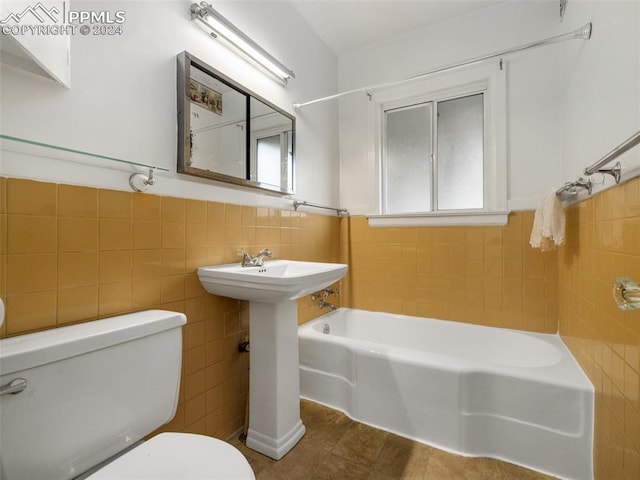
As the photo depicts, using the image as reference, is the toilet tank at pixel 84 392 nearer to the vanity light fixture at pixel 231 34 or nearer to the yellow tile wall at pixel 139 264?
the yellow tile wall at pixel 139 264

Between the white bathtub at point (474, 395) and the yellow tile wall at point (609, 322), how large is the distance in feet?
0.36

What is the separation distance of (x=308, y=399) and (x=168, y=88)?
75.1 inches

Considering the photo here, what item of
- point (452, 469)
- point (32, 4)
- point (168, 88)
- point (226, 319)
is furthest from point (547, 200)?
point (32, 4)

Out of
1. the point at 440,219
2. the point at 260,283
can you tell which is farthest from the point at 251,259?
the point at 440,219

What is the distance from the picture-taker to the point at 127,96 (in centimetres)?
115

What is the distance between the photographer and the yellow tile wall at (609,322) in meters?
0.89

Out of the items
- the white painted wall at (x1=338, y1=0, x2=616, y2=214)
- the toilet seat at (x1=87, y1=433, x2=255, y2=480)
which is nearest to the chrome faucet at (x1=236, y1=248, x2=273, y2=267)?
the toilet seat at (x1=87, y1=433, x2=255, y2=480)

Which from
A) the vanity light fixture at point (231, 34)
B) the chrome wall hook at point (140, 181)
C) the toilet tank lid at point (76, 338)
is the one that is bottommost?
the toilet tank lid at point (76, 338)

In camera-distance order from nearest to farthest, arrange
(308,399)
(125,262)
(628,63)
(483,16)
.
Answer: (628,63)
(125,262)
(308,399)
(483,16)

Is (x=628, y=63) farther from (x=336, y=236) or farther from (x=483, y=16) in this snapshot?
(x=336, y=236)

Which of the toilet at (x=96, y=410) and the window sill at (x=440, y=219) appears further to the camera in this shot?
the window sill at (x=440, y=219)

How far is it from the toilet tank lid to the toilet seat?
314 millimetres

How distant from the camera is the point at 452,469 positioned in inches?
53.7

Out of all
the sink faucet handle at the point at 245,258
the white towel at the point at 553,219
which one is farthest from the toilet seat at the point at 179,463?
the white towel at the point at 553,219
